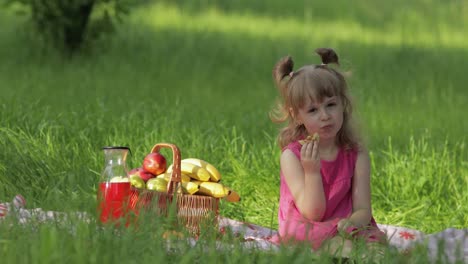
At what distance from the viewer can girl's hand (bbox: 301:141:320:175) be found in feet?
13.3

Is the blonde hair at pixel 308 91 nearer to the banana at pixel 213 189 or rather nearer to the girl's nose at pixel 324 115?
the girl's nose at pixel 324 115

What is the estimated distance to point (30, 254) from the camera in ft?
10.5

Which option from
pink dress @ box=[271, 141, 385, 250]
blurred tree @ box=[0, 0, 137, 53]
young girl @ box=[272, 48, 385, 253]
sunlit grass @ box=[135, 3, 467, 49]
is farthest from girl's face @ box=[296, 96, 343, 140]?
sunlit grass @ box=[135, 3, 467, 49]

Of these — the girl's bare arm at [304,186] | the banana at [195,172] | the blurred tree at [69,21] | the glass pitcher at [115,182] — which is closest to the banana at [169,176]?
the banana at [195,172]

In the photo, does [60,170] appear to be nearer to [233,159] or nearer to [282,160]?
[233,159]

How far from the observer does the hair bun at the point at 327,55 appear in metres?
4.44

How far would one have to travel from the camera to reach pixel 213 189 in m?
4.61

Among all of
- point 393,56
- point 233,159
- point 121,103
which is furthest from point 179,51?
point 233,159

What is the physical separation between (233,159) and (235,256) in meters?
2.35

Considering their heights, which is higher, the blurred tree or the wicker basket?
the blurred tree

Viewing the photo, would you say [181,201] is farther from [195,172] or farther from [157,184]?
[195,172]

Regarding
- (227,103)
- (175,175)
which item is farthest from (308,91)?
(227,103)

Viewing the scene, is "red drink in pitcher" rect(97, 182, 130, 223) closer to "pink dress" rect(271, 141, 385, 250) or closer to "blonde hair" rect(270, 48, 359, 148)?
"pink dress" rect(271, 141, 385, 250)

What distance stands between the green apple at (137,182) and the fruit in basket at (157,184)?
3 cm
